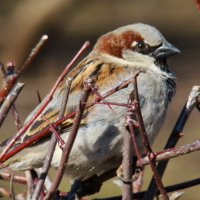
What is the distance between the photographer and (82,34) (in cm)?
601

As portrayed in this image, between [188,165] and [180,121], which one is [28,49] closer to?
[188,165]

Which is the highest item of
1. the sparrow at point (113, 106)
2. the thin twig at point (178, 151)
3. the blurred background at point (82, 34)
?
the thin twig at point (178, 151)

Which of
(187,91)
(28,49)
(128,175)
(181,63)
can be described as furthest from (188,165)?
(128,175)

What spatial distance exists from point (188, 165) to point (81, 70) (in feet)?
8.53

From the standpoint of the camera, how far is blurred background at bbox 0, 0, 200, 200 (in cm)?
492

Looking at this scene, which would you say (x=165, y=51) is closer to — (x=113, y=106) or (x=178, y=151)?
(x=113, y=106)

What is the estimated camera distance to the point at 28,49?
17.7 ft

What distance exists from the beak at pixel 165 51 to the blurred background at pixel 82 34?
7.43ft

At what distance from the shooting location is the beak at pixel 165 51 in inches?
85.0

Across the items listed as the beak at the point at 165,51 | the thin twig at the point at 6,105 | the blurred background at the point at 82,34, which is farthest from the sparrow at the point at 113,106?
the blurred background at the point at 82,34

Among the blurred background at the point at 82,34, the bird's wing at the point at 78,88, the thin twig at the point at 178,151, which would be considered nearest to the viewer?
the thin twig at the point at 178,151

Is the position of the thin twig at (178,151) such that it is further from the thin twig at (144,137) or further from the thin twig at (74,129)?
the thin twig at (74,129)

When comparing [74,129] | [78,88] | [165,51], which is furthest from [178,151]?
[165,51]

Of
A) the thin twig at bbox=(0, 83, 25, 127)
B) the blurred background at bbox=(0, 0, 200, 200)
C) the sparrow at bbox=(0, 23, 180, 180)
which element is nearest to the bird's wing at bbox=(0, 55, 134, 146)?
the sparrow at bbox=(0, 23, 180, 180)
